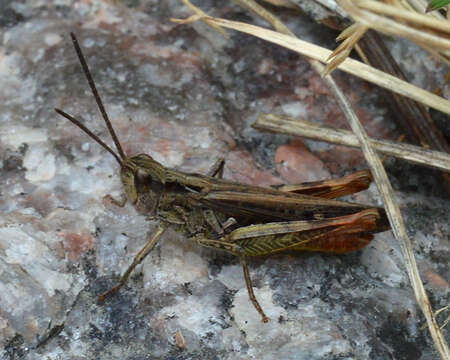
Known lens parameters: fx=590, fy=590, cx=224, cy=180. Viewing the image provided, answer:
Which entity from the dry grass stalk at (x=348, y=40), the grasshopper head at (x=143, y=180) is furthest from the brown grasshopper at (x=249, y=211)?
the dry grass stalk at (x=348, y=40)

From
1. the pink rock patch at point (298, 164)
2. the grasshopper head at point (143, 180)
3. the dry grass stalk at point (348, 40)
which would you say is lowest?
the grasshopper head at point (143, 180)

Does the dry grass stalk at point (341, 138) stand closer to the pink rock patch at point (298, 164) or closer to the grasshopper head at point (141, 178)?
the pink rock patch at point (298, 164)

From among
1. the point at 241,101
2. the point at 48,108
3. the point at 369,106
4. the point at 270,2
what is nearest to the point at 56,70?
the point at 48,108

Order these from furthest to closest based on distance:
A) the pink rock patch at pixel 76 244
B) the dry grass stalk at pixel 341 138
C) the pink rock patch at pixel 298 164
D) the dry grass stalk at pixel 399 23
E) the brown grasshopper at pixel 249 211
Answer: the pink rock patch at pixel 298 164 → the dry grass stalk at pixel 341 138 → the brown grasshopper at pixel 249 211 → the pink rock patch at pixel 76 244 → the dry grass stalk at pixel 399 23

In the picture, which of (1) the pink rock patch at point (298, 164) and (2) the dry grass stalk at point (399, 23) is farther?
(1) the pink rock patch at point (298, 164)

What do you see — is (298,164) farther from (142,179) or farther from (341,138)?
(142,179)

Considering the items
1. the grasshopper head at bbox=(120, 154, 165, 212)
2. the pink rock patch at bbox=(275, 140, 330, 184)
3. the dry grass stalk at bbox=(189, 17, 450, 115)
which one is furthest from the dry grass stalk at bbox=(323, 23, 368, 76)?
the grasshopper head at bbox=(120, 154, 165, 212)

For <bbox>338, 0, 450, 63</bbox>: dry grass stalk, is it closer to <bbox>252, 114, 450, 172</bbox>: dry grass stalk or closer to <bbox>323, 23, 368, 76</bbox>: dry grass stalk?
<bbox>323, 23, 368, 76</bbox>: dry grass stalk
